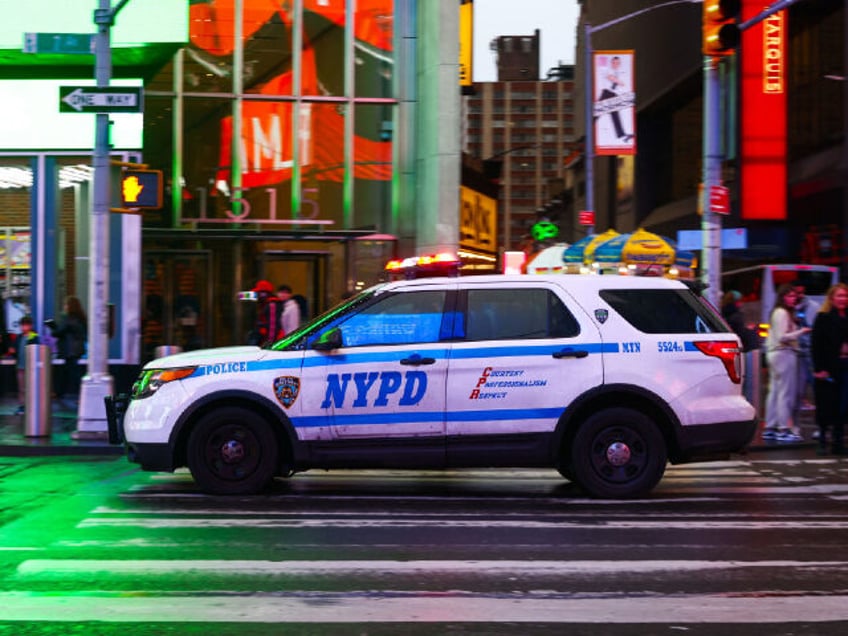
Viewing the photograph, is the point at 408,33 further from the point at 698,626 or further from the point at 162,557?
the point at 698,626

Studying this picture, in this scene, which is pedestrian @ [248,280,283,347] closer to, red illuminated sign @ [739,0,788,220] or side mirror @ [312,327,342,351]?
side mirror @ [312,327,342,351]

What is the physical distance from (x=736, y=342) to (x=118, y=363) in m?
13.6

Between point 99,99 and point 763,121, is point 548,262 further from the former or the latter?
point 99,99

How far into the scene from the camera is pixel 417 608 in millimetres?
5902

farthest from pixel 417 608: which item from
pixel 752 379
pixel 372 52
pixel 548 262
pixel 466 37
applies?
pixel 466 37

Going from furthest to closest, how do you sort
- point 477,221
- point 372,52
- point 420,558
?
point 477,221 < point 372,52 < point 420,558

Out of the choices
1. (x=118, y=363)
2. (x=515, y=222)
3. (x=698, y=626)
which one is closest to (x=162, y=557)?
(x=698, y=626)

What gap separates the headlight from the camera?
9.79 m

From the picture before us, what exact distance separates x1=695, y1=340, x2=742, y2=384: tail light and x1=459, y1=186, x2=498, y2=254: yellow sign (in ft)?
77.6

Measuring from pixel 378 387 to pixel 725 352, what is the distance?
9.60 feet

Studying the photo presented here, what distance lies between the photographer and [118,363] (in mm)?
20812

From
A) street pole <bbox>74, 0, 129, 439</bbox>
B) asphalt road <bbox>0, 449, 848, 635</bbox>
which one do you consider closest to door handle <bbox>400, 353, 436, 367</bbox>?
asphalt road <bbox>0, 449, 848, 635</bbox>

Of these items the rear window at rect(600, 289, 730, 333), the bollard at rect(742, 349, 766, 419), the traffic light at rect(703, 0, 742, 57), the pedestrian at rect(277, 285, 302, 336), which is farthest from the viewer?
the pedestrian at rect(277, 285, 302, 336)

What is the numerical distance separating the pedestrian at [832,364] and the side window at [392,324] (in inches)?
223
